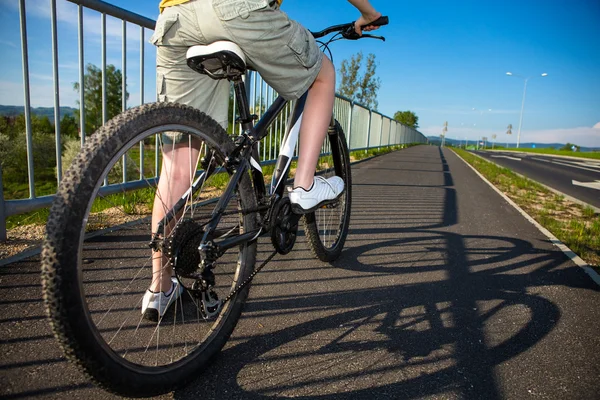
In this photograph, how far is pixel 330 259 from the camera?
2.71 metres

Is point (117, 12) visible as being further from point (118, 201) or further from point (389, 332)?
point (389, 332)

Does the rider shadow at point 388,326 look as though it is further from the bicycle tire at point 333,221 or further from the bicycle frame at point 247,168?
the bicycle frame at point 247,168

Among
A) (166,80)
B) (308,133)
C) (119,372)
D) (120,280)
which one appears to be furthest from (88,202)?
(120,280)

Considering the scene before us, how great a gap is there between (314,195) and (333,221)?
3.49 ft

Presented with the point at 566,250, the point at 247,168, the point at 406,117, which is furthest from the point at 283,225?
the point at 406,117

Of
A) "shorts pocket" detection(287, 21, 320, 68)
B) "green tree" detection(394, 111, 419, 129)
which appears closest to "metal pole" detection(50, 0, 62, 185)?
"shorts pocket" detection(287, 21, 320, 68)

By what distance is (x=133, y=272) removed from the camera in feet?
7.49

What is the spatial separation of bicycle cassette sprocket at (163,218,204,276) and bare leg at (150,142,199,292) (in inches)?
11.7

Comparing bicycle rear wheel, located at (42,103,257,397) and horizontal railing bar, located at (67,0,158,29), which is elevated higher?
horizontal railing bar, located at (67,0,158,29)

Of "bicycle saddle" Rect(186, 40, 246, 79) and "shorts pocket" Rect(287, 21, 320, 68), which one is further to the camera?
"shorts pocket" Rect(287, 21, 320, 68)

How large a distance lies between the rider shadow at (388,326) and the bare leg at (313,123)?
72cm

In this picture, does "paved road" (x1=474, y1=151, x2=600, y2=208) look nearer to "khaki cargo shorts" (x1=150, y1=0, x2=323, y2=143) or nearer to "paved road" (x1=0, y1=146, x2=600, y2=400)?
"paved road" (x1=0, y1=146, x2=600, y2=400)

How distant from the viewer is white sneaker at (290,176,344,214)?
1.94 metres

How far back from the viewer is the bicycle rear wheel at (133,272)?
95 centimetres
